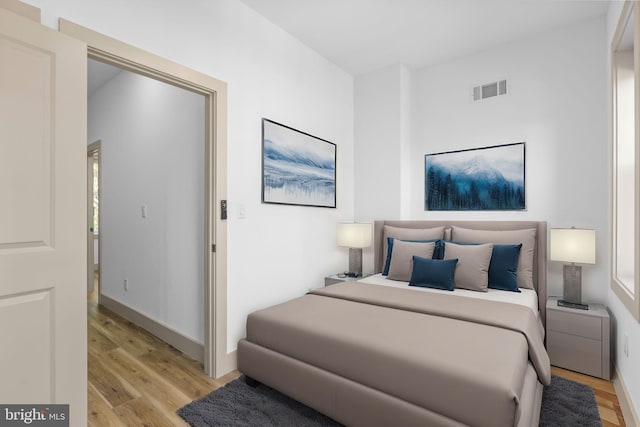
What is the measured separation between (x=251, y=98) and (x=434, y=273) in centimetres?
208

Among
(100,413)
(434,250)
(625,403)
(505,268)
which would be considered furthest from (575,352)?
(100,413)

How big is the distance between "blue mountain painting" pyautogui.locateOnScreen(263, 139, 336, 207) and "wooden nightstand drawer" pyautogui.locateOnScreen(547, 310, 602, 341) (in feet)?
7.24

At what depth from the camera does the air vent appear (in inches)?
128

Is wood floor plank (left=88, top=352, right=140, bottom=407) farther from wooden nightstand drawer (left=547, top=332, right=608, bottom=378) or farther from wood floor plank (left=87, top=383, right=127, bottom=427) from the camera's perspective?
wooden nightstand drawer (left=547, top=332, right=608, bottom=378)

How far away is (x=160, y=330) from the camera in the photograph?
9.62ft

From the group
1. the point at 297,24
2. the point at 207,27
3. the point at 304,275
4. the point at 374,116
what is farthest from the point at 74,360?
the point at 374,116

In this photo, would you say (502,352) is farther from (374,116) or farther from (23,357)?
(374,116)

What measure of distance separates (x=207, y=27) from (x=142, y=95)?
1407mm

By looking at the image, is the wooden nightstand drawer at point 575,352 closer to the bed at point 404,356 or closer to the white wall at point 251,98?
the bed at point 404,356

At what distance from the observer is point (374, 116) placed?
3.78 metres

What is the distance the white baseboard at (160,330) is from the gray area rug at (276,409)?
58cm

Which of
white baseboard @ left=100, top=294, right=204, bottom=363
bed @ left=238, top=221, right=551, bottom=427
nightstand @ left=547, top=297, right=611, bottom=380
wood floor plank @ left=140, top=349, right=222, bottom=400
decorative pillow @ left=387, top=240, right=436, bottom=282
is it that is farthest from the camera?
decorative pillow @ left=387, top=240, right=436, bottom=282

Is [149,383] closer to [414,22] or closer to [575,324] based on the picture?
[575,324]

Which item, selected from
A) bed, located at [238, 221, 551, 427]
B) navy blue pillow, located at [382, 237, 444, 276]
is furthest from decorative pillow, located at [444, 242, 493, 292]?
navy blue pillow, located at [382, 237, 444, 276]
